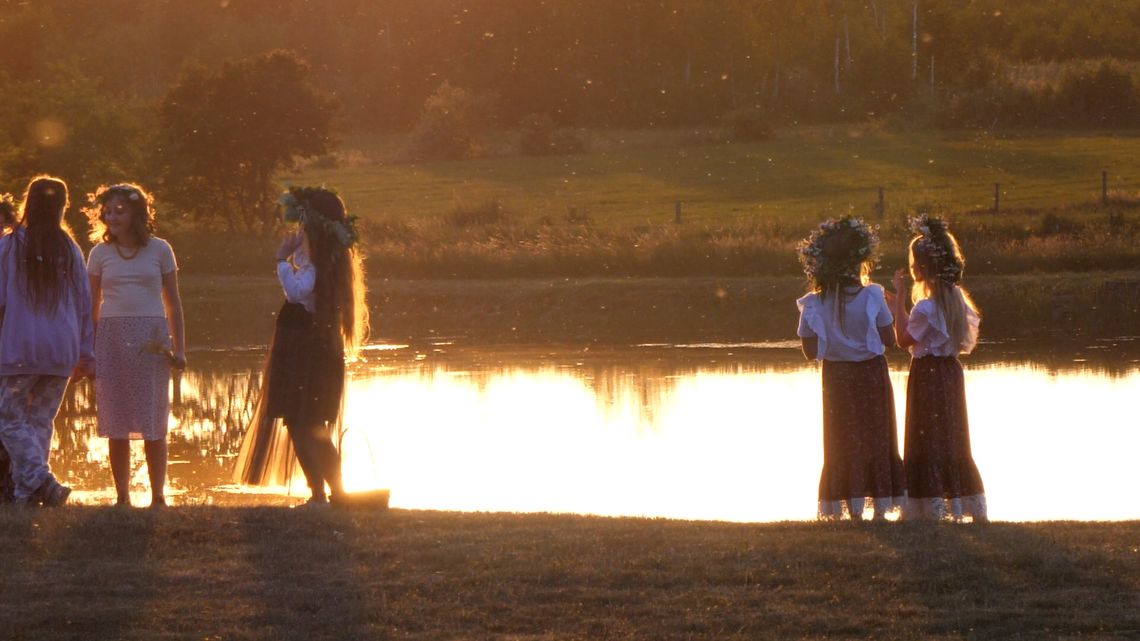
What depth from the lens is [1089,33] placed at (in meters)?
75.6

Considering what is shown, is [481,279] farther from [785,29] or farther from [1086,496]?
[785,29]

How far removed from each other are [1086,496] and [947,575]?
16.1 feet

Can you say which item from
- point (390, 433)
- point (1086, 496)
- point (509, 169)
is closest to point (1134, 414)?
point (1086, 496)

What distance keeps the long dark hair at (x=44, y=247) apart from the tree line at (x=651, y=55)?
56132 millimetres

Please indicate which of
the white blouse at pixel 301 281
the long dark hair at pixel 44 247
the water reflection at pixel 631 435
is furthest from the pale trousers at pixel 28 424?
the water reflection at pixel 631 435

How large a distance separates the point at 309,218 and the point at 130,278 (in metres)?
1.07

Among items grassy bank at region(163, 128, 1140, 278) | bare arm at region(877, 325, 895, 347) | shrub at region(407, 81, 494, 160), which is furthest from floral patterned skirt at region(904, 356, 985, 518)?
shrub at region(407, 81, 494, 160)

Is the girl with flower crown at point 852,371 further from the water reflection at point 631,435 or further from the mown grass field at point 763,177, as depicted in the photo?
the mown grass field at point 763,177

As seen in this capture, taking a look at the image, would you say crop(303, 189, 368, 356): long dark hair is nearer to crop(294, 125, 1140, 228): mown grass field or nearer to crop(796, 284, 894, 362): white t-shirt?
crop(796, 284, 894, 362): white t-shirt

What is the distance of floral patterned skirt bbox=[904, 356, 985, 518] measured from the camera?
10.3m

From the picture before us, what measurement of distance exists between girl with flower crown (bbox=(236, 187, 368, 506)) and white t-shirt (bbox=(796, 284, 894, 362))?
2.54 m

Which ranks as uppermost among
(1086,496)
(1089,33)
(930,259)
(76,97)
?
(1089,33)

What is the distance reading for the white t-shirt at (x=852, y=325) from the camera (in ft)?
32.9

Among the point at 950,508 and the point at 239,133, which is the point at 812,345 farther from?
the point at 239,133
